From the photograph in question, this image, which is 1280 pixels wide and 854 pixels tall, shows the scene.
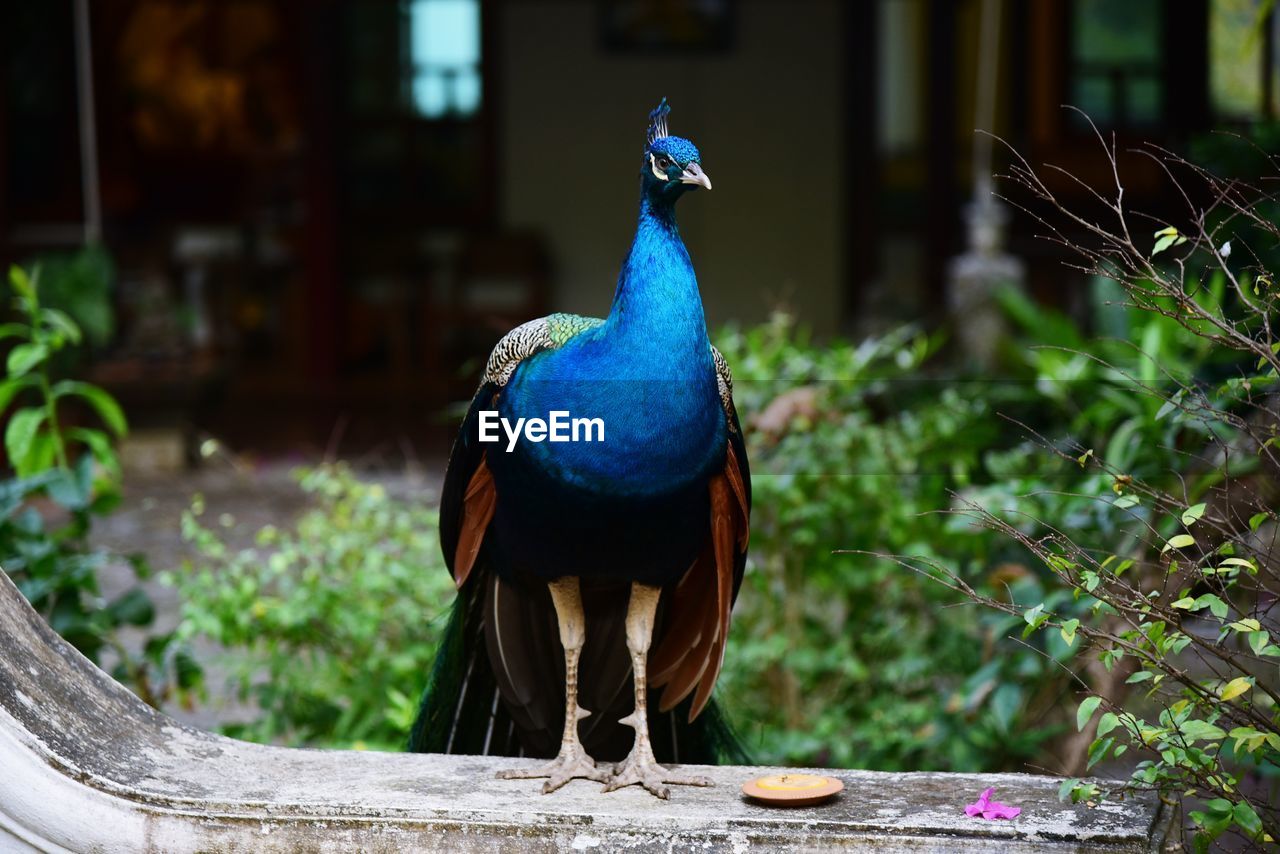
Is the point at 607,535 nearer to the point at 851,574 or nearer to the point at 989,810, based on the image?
the point at 989,810

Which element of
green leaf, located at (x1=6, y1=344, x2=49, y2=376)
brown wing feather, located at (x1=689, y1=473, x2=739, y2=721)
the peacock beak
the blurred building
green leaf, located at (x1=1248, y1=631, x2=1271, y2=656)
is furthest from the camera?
the blurred building

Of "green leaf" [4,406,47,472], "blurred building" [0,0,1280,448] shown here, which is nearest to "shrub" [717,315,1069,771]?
"green leaf" [4,406,47,472]

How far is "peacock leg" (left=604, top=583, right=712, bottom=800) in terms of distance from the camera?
2518 millimetres

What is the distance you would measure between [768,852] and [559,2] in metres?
7.04

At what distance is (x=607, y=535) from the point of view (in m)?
2.41

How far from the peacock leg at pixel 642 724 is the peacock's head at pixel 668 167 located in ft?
2.08

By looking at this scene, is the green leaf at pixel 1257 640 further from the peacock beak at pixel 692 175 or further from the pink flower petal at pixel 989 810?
the peacock beak at pixel 692 175

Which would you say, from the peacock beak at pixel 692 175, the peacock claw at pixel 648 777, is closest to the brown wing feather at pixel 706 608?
the peacock claw at pixel 648 777

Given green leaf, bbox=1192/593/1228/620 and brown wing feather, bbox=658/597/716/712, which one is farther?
brown wing feather, bbox=658/597/716/712

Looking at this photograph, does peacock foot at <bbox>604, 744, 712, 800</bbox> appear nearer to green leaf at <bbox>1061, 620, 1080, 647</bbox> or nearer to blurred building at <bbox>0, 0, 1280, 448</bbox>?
green leaf at <bbox>1061, 620, 1080, 647</bbox>

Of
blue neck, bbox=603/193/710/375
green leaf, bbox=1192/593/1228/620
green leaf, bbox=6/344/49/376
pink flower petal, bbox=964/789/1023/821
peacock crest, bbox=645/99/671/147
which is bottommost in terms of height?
pink flower petal, bbox=964/789/1023/821

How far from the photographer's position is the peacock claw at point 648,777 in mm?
2498

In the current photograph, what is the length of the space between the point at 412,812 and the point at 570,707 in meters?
0.36

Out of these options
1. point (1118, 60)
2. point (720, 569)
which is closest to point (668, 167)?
point (720, 569)
